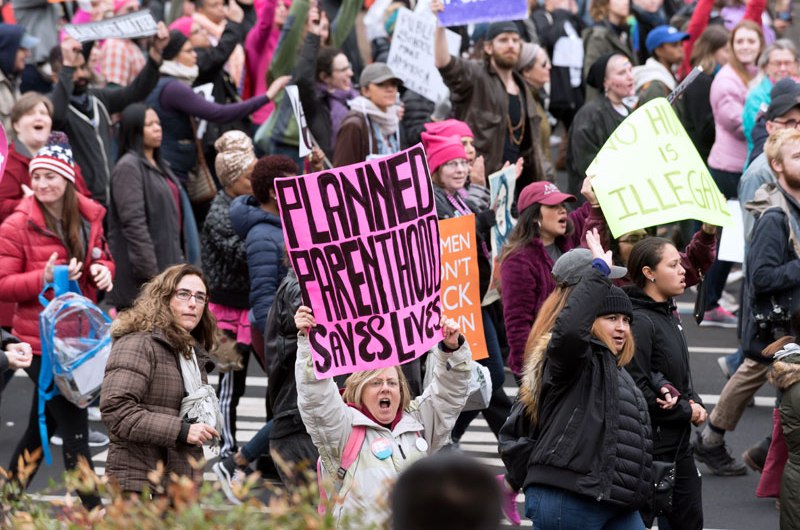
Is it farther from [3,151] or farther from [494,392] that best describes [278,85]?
[3,151]

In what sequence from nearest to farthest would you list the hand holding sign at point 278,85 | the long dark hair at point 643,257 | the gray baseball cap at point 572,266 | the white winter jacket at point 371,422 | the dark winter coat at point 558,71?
1. the white winter jacket at point 371,422
2. the gray baseball cap at point 572,266
3. the long dark hair at point 643,257
4. the hand holding sign at point 278,85
5. the dark winter coat at point 558,71

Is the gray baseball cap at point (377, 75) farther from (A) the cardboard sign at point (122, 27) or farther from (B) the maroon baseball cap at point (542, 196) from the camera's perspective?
(B) the maroon baseball cap at point (542, 196)

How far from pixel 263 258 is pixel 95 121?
359 cm

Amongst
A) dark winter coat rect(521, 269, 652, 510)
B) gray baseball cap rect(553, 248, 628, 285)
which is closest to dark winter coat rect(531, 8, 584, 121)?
gray baseball cap rect(553, 248, 628, 285)

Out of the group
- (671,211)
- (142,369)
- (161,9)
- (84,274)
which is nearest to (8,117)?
(84,274)

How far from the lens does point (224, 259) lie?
866 centimetres

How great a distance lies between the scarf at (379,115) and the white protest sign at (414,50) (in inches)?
41.2

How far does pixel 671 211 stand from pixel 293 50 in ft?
19.6

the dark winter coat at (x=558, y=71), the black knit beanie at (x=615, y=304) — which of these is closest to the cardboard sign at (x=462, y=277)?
the black knit beanie at (x=615, y=304)

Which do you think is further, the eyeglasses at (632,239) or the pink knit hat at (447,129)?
the pink knit hat at (447,129)

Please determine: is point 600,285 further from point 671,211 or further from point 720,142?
point 720,142

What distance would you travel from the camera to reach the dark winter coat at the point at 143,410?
595 cm

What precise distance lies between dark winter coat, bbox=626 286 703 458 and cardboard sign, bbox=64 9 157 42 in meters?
5.50

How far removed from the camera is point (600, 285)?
5707mm
